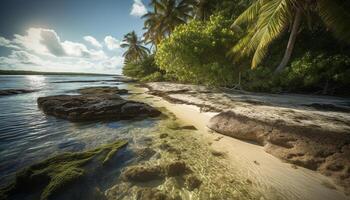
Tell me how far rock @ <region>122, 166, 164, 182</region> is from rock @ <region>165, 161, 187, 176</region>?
6.3 inches

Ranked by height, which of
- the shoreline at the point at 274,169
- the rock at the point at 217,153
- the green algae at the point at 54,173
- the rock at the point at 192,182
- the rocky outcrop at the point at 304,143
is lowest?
the green algae at the point at 54,173

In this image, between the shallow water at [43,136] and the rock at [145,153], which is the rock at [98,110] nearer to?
the shallow water at [43,136]


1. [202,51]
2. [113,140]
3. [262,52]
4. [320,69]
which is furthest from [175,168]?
[320,69]

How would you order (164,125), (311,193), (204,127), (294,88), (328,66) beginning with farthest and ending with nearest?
(294,88) → (328,66) → (164,125) → (204,127) → (311,193)

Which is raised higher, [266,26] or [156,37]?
[156,37]

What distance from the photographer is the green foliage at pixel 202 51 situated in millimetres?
11797

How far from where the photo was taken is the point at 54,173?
3221 mm

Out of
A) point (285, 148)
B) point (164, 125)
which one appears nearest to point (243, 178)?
point (285, 148)

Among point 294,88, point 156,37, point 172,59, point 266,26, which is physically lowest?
point 294,88

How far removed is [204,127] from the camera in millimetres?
5867

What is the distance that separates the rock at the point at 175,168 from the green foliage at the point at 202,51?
9189 mm

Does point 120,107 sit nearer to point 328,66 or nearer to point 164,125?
point 164,125

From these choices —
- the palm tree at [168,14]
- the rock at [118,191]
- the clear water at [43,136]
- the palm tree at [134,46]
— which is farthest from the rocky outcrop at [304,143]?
the palm tree at [134,46]

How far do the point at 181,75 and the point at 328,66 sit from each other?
1026 cm
